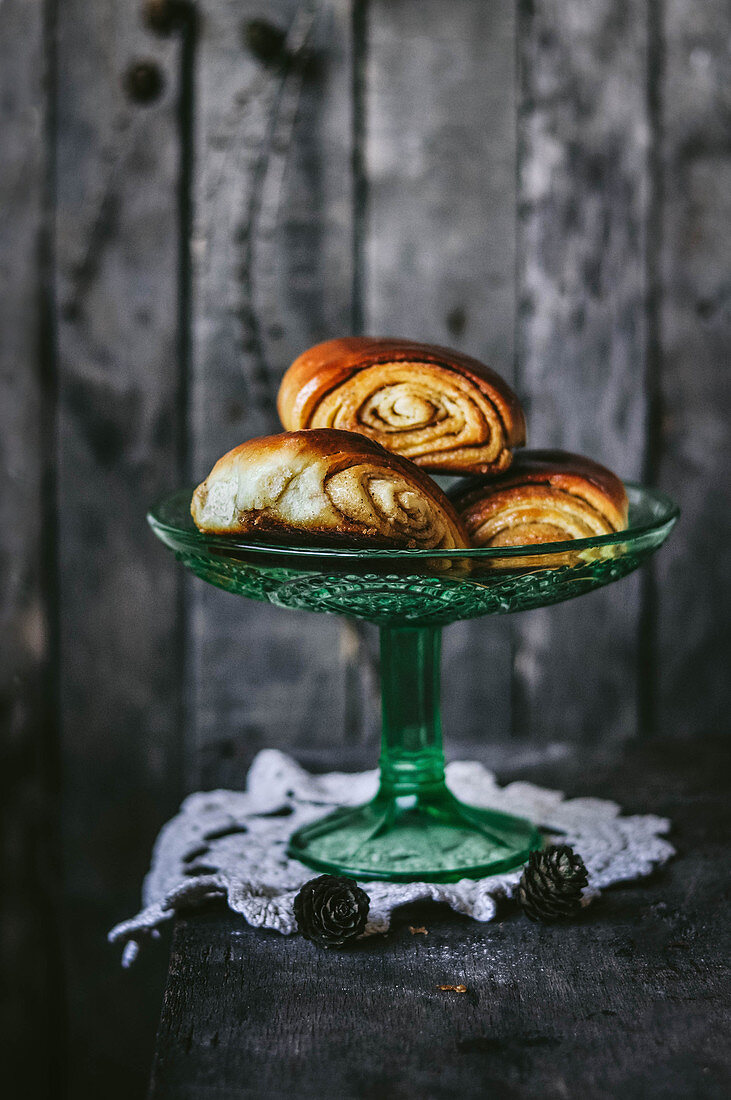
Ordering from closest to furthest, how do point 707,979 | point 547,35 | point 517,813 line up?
point 707,979, point 517,813, point 547,35

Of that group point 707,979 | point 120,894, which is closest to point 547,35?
point 707,979

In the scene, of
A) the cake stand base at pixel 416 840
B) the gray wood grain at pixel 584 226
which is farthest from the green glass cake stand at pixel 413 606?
the gray wood grain at pixel 584 226

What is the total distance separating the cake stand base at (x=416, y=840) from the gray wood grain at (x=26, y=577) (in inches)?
25.5

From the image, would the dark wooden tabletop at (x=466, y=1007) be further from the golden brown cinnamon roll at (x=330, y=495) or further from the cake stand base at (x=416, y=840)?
the golden brown cinnamon roll at (x=330, y=495)

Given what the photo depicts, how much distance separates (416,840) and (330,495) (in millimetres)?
272

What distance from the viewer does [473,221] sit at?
125 cm

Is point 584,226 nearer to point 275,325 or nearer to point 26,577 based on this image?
point 275,325

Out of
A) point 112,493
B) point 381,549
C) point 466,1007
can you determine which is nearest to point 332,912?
point 466,1007

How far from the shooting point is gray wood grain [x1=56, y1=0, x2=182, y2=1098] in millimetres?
1223

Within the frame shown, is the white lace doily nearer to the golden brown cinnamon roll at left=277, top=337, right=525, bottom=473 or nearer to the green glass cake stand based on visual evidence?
the green glass cake stand

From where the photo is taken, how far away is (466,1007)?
21.5 inches

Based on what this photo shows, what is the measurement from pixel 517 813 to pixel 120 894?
2.27 feet

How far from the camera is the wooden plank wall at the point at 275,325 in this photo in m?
1.22

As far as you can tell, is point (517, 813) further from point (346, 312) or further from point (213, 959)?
point (346, 312)
